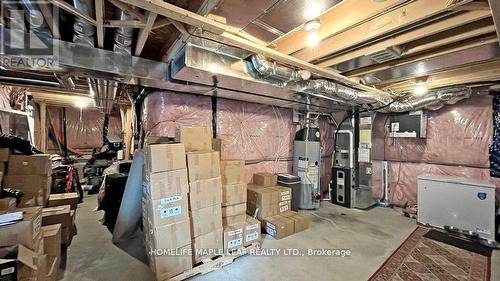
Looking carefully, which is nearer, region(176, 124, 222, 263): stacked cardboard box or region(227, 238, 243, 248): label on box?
region(176, 124, 222, 263): stacked cardboard box

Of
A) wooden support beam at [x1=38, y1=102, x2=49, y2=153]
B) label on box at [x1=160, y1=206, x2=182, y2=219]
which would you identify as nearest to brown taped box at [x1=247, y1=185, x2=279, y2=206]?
label on box at [x1=160, y1=206, x2=182, y2=219]

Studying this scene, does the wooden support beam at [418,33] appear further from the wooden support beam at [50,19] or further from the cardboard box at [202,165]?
the wooden support beam at [50,19]

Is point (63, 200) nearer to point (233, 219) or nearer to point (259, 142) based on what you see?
point (233, 219)

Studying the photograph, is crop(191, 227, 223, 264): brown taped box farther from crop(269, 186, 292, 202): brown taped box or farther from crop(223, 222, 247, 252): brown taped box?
crop(269, 186, 292, 202): brown taped box

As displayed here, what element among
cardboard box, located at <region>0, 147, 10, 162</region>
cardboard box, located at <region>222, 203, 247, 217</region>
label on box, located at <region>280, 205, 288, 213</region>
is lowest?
label on box, located at <region>280, 205, 288, 213</region>

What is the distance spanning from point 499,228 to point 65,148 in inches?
384

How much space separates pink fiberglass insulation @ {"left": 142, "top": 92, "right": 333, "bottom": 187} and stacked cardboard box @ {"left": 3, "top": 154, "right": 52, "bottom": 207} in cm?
123

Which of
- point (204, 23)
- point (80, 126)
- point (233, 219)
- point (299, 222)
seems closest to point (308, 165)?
point (299, 222)

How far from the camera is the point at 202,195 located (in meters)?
2.33

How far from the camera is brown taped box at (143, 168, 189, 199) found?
6.61 feet

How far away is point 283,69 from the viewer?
2.38 m

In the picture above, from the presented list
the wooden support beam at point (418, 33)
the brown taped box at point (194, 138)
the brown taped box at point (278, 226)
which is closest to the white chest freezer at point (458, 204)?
the brown taped box at point (278, 226)

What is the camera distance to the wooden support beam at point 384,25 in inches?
57.9

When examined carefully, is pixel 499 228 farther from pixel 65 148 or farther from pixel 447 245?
pixel 65 148
